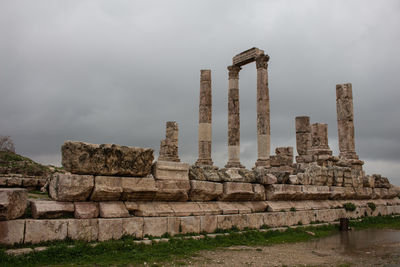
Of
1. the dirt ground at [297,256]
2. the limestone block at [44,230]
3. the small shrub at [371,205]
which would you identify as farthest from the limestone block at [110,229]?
the small shrub at [371,205]

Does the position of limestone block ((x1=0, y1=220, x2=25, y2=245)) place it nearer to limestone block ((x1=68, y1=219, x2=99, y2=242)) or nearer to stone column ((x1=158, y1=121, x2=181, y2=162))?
limestone block ((x1=68, y1=219, x2=99, y2=242))

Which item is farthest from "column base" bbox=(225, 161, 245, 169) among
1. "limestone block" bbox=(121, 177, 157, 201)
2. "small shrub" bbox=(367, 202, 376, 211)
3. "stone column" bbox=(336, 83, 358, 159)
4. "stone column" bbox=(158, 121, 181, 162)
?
"limestone block" bbox=(121, 177, 157, 201)

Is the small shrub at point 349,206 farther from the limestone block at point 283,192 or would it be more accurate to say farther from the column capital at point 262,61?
the column capital at point 262,61

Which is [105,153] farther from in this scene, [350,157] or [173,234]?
[350,157]

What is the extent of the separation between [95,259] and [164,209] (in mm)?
2563

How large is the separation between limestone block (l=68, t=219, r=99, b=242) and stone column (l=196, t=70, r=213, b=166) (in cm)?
1832

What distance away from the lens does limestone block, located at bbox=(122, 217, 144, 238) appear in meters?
7.51

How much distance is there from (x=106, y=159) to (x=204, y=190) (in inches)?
114

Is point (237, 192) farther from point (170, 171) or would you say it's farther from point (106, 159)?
point (106, 159)

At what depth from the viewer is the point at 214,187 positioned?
964cm

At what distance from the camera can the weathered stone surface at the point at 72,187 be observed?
7242 mm

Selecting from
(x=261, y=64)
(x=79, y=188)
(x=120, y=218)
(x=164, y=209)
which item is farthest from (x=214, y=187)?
(x=261, y=64)

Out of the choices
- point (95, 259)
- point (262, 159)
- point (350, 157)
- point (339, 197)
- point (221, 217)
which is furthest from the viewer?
point (262, 159)

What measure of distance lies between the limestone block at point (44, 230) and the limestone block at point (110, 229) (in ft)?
2.33
